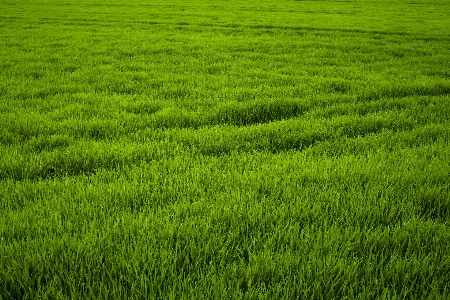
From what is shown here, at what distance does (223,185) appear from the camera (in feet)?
9.45

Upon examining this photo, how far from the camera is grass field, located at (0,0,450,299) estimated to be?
1843 millimetres

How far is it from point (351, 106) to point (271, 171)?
2724mm

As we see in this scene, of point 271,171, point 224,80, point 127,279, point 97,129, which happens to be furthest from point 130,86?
point 127,279

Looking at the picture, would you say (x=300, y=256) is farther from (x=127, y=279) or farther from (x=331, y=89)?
(x=331, y=89)

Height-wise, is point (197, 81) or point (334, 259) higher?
point (197, 81)

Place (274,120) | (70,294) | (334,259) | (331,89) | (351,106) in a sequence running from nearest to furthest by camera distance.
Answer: (70,294) < (334,259) < (274,120) < (351,106) < (331,89)

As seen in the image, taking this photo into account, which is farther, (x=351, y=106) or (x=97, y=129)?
(x=351, y=106)

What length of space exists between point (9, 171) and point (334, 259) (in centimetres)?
275

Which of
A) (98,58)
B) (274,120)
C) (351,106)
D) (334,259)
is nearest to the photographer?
(334,259)

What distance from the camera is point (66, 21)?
17.7 metres

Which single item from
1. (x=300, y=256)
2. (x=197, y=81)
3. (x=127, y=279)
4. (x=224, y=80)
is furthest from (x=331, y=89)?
(x=127, y=279)

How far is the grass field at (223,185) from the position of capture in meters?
1.84

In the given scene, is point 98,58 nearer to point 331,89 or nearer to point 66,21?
point 331,89

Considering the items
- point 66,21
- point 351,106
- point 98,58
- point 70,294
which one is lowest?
point 70,294
